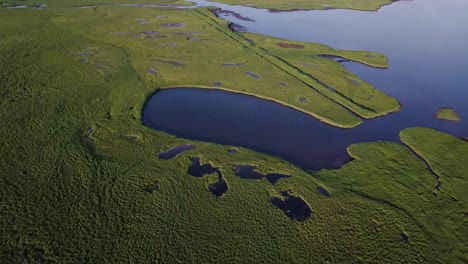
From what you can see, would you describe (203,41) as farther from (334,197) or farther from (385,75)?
(334,197)

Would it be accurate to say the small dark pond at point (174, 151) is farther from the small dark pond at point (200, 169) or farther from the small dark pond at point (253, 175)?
the small dark pond at point (253, 175)

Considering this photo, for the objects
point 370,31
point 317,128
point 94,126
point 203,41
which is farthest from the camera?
point 370,31

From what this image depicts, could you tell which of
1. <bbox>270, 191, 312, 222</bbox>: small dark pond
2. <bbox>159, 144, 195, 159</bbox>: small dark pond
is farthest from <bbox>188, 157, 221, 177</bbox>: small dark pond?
<bbox>270, 191, 312, 222</bbox>: small dark pond

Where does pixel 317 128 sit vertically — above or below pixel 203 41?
below

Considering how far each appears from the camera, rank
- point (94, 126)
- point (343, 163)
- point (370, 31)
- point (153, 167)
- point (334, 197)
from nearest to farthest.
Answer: point (334, 197) < point (153, 167) < point (343, 163) < point (94, 126) < point (370, 31)

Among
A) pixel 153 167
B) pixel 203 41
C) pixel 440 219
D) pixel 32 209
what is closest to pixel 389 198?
pixel 440 219

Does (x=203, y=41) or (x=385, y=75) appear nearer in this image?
(x=385, y=75)

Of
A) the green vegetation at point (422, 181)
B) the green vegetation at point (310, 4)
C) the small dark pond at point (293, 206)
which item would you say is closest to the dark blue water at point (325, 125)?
the green vegetation at point (422, 181)
